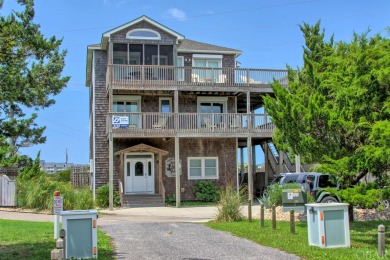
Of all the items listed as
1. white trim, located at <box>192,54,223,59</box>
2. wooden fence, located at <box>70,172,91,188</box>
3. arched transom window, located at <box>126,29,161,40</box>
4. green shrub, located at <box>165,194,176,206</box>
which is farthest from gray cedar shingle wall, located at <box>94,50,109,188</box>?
white trim, located at <box>192,54,223,59</box>

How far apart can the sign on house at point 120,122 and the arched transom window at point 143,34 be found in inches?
186

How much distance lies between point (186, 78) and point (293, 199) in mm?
11581

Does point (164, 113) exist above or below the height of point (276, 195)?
above

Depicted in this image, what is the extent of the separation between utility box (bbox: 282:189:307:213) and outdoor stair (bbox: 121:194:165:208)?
359 inches

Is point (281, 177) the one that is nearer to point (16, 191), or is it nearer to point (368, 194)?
point (368, 194)

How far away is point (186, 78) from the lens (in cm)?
2612

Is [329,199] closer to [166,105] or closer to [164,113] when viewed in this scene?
[164,113]

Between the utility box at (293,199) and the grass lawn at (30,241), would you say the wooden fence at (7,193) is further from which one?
the utility box at (293,199)

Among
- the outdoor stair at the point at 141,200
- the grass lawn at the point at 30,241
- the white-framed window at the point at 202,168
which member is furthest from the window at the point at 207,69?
the grass lawn at the point at 30,241

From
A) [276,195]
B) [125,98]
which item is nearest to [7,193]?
[125,98]

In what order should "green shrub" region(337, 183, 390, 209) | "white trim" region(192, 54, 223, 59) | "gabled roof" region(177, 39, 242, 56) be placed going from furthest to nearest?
"white trim" region(192, 54, 223, 59), "gabled roof" region(177, 39, 242, 56), "green shrub" region(337, 183, 390, 209)

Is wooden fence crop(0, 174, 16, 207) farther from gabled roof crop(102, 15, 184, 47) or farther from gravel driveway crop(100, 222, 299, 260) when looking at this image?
gravel driveway crop(100, 222, 299, 260)

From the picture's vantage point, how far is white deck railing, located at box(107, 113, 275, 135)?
23.7 meters

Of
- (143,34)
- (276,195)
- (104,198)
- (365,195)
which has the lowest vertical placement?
(104,198)
